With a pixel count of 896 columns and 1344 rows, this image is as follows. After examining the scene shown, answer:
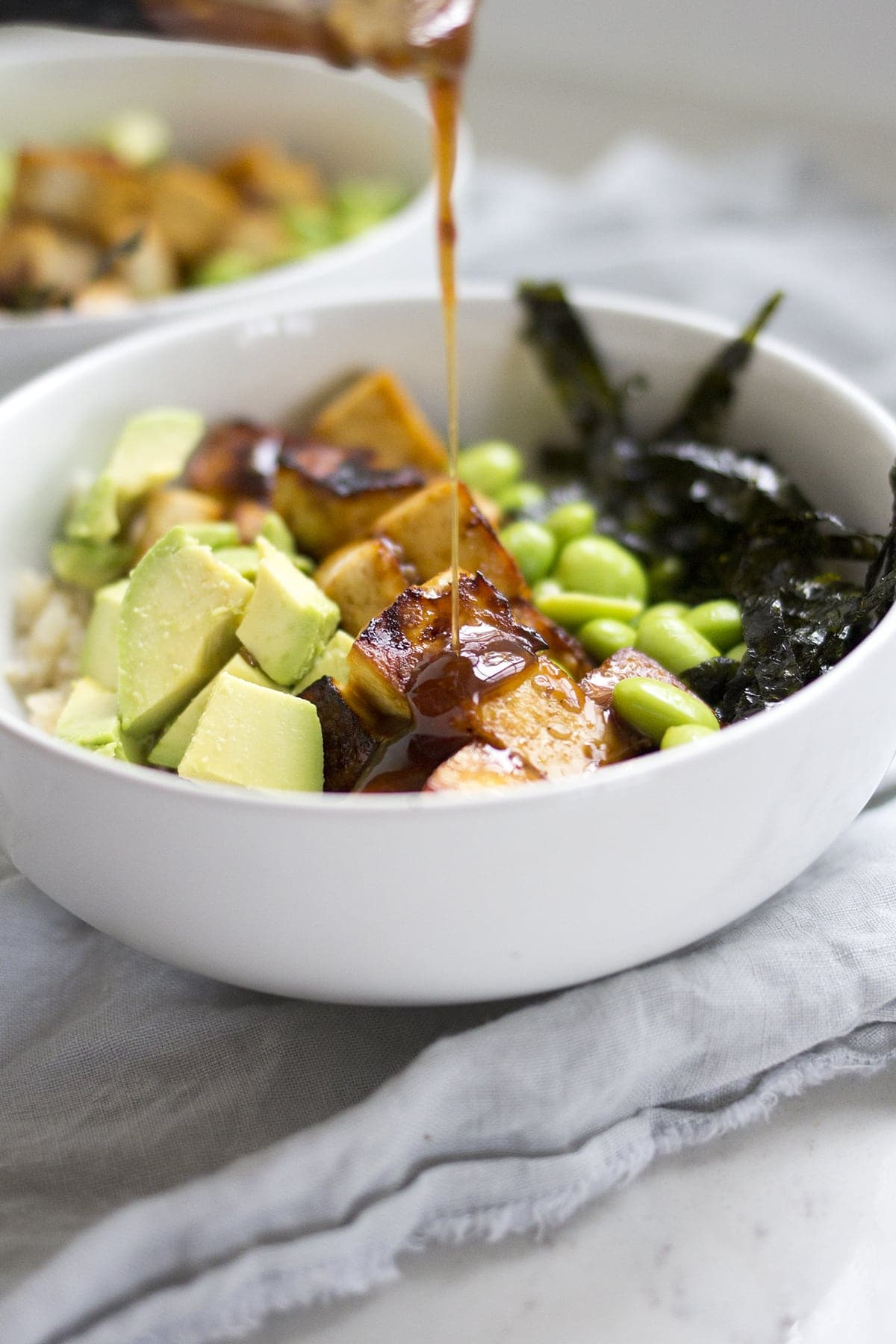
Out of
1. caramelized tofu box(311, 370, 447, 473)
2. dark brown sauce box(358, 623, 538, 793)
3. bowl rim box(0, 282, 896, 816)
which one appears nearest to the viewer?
bowl rim box(0, 282, 896, 816)

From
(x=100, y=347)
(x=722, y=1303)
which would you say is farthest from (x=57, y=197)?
(x=722, y=1303)

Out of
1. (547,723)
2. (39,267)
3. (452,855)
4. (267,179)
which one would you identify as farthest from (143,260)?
(452,855)

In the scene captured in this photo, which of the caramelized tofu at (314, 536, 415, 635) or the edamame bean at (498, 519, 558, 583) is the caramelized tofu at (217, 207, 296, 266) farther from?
the caramelized tofu at (314, 536, 415, 635)

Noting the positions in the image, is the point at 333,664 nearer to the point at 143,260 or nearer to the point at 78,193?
the point at 143,260

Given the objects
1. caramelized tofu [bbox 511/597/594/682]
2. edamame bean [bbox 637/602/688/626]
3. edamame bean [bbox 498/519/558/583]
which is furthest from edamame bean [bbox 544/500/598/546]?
caramelized tofu [bbox 511/597/594/682]

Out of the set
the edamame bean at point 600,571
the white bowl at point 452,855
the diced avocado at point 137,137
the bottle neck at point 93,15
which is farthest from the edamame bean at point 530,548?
the diced avocado at point 137,137

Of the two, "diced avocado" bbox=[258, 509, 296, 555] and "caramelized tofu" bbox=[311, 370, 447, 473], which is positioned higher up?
"caramelized tofu" bbox=[311, 370, 447, 473]

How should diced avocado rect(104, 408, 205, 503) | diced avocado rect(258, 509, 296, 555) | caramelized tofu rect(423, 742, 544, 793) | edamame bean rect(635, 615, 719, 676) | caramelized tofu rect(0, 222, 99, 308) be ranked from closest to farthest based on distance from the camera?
caramelized tofu rect(423, 742, 544, 793) → edamame bean rect(635, 615, 719, 676) → diced avocado rect(258, 509, 296, 555) → diced avocado rect(104, 408, 205, 503) → caramelized tofu rect(0, 222, 99, 308)
